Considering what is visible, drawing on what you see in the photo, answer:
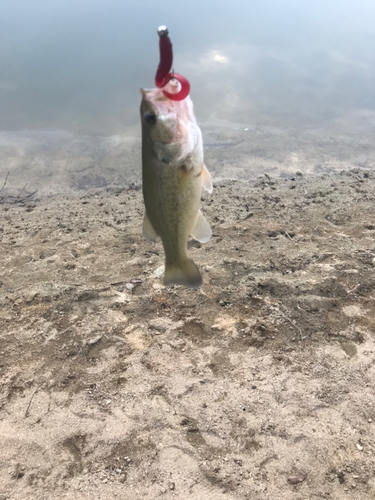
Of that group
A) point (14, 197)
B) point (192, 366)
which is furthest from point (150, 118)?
point (14, 197)

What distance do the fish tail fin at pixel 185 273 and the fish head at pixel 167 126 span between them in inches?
23.6

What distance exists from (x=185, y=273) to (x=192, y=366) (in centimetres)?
183

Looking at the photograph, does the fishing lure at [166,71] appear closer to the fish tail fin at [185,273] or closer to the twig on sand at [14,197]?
the fish tail fin at [185,273]

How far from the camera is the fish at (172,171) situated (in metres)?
1.72

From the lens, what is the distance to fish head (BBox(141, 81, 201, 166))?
1.71 m

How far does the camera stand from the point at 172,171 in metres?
1.81

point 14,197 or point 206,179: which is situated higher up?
point 206,179

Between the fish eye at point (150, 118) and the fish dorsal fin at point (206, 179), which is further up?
the fish eye at point (150, 118)

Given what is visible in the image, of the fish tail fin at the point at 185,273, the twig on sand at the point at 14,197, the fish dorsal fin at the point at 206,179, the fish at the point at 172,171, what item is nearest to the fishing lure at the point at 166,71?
the fish at the point at 172,171

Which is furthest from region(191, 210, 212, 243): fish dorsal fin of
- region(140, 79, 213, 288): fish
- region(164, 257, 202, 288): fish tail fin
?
region(164, 257, 202, 288): fish tail fin

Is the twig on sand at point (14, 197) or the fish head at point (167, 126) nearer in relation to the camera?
the fish head at point (167, 126)

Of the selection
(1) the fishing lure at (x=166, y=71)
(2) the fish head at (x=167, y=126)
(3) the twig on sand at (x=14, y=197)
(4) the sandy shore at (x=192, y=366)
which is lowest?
(3) the twig on sand at (x=14, y=197)

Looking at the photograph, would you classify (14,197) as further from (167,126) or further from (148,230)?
(167,126)

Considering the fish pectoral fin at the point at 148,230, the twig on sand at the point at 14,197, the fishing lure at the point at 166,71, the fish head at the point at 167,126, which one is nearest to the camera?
the fishing lure at the point at 166,71
